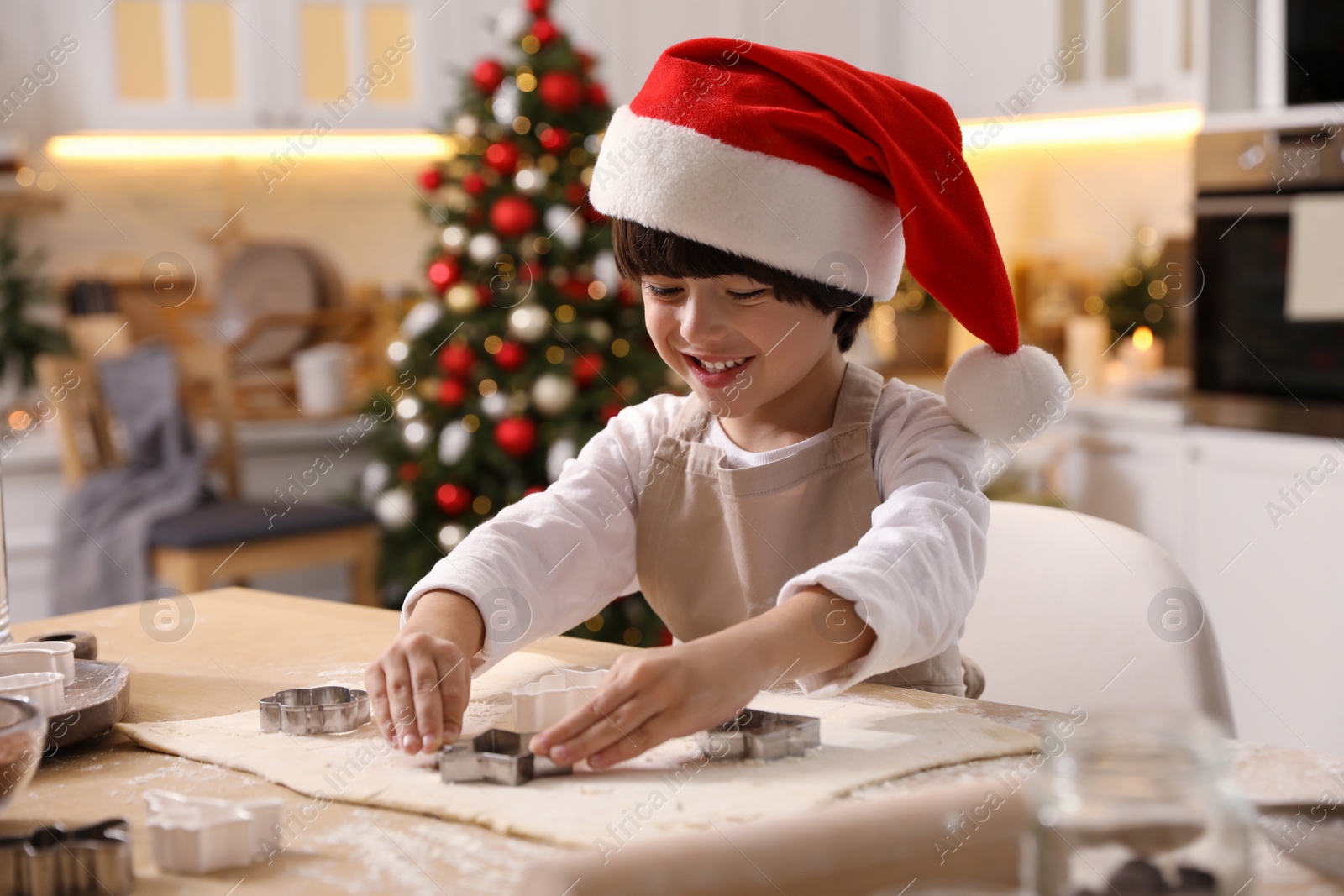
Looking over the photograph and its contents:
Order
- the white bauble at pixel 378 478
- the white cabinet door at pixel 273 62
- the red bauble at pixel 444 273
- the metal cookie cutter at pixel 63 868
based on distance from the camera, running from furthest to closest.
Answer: the white cabinet door at pixel 273 62
the white bauble at pixel 378 478
the red bauble at pixel 444 273
the metal cookie cutter at pixel 63 868

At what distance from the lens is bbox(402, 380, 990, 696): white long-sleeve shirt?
0.91m

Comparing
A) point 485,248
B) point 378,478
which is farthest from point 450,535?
point 485,248

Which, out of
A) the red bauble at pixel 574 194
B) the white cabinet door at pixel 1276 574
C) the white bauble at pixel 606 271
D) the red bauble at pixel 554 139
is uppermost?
the red bauble at pixel 554 139

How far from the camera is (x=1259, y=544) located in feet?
8.17

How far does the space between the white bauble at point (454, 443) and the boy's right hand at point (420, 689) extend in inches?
77.4

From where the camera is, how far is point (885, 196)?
3.67 feet

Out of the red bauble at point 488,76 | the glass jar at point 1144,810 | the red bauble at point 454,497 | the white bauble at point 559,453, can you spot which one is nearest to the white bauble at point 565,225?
the red bauble at point 488,76

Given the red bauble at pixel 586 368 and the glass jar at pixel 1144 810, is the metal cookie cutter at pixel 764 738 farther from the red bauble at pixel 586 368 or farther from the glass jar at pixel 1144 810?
the red bauble at pixel 586 368

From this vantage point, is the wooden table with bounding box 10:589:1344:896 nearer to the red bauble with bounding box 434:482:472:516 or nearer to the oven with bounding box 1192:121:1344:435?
the red bauble with bounding box 434:482:472:516

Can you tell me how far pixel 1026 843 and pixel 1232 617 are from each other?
2183mm

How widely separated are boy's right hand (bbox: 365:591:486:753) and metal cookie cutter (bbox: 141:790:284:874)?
16 cm

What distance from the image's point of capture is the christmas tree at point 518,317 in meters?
2.88

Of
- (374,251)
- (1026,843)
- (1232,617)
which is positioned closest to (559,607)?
(1026,843)

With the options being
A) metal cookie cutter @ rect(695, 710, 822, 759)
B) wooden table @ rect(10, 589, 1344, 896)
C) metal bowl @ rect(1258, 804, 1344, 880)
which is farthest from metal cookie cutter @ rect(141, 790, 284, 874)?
metal bowl @ rect(1258, 804, 1344, 880)
